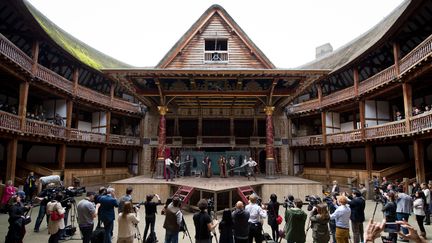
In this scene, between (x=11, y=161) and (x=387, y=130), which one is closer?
(x=11, y=161)

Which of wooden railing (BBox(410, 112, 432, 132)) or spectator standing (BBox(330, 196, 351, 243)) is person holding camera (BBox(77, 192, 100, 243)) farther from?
wooden railing (BBox(410, 112, 432, 132))

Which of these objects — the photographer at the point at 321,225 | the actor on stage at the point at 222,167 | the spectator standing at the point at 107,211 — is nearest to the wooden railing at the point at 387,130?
the actor on stage at the point at 222,167

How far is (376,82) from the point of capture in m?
19.0

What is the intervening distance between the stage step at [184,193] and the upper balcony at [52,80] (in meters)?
11.6

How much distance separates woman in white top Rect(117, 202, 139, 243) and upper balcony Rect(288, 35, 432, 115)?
1548cm

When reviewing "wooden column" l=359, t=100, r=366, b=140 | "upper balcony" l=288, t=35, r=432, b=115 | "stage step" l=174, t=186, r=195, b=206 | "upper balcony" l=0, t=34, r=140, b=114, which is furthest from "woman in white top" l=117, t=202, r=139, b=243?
"wooden column" l=359, t=100, r=366, b=140

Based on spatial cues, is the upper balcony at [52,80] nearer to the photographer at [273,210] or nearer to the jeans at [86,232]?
the jeans at [86,232]

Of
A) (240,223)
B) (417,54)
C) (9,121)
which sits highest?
(417,54)

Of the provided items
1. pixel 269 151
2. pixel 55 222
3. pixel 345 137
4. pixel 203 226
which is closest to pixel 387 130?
pixel 345 137

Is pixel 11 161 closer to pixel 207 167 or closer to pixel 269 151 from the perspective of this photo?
pixel 207 167

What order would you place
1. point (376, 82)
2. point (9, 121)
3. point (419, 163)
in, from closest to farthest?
point (9, 121) < point (419, 163) < point (376, 82)

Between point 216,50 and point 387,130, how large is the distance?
14.6m

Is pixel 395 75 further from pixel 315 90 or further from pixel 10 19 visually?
pixel 10 19

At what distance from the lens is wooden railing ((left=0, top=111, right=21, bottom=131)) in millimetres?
13828
